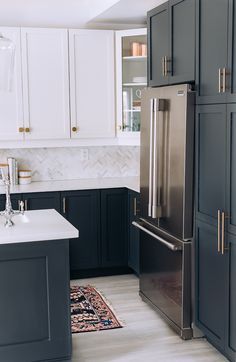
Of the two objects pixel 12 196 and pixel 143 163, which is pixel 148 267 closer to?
pixel 143 163

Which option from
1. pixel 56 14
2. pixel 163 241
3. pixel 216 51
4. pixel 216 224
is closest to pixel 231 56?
pixel 216 51

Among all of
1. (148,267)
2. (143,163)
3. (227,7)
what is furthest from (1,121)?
(227,7)

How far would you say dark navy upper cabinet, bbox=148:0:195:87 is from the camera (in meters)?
3.64

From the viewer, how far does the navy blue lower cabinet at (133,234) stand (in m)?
5.02

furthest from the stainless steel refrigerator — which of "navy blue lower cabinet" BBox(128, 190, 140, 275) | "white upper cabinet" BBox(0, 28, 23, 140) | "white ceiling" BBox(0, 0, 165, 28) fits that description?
"white upper cabinet" BBox(0, 28, 23, 140)

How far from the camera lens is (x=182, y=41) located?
375 centimetres

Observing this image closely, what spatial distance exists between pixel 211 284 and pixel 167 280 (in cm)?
57

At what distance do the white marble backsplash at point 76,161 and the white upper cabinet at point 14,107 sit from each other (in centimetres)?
40

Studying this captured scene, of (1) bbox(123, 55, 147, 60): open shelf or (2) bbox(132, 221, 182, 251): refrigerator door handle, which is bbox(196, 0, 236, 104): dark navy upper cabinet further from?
(1) bbox(123, 55, 147, 60): open shelf

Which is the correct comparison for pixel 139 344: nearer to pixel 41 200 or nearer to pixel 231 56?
pixel 41 200

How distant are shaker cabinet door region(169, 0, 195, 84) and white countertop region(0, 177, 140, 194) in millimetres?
1419

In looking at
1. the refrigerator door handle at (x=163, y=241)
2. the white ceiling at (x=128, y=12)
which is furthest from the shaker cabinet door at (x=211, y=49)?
the white ceiling at (x=128, y=12)

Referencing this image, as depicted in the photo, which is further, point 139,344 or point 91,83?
point 91,83

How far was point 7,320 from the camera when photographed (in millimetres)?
3199
